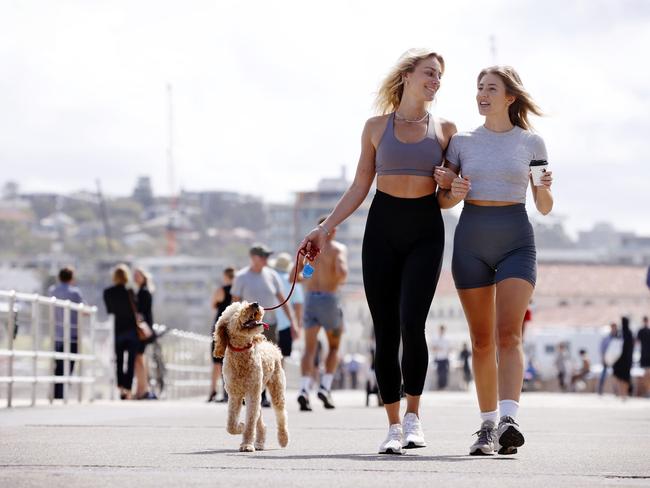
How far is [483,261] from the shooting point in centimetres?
933

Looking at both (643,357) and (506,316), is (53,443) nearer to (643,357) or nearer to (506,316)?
(506,316)

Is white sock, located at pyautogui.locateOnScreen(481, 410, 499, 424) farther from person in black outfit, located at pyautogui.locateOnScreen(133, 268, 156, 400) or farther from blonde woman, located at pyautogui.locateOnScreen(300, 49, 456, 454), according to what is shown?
person in black outfit, located at pyautogui.locateOnScreen(133, 268, 156, 400)

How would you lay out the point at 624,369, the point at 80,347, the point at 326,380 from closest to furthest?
1. the point at 326,380
2. the point at 80,347
3. the point at 624,369

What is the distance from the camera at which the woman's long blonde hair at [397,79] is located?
9689 millimetres

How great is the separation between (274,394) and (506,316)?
77.3 inches

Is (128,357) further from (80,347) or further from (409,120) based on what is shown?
(409,120)

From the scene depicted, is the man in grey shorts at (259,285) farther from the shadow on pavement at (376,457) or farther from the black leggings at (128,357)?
the shadow on pavement at (376,457)

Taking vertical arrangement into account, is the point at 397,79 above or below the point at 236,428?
above

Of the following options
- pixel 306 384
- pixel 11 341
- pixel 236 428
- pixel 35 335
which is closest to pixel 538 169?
pixel 236 428

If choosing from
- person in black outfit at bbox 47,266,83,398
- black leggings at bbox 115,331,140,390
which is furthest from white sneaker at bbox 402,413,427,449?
black leggings at bbox 115,331,140,390

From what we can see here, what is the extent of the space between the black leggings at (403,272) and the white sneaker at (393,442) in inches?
9.8

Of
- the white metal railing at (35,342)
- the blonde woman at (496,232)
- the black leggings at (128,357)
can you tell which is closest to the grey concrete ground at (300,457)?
the blonde woman at (496,232)

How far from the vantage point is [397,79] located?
9.79 m

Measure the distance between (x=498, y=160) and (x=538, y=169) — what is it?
235mm
